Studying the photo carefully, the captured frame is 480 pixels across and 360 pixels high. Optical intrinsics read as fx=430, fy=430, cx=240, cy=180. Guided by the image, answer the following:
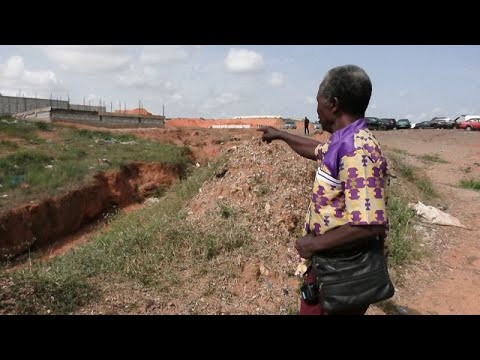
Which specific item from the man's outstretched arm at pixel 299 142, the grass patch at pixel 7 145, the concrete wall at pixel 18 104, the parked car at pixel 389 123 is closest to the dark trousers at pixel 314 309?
the man's outstretched arm at pixel 299 142

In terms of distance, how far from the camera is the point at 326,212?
5.93 feet

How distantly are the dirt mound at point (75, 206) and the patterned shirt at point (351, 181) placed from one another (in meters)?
7.27

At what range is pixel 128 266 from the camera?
4270 mm

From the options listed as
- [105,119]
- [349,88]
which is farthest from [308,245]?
[105,119]

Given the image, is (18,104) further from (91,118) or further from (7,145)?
(7,145)

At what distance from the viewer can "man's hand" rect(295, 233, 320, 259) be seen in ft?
6.02

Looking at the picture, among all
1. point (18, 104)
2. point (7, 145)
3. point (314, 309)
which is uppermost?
point (18, 104)

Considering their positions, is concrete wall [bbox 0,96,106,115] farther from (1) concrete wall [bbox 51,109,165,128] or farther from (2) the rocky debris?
(2) the rocky debris

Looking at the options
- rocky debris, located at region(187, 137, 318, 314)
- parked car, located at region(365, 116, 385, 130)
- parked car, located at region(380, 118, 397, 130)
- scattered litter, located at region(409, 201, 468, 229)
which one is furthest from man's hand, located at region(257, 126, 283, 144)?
parked car, located at region(380, 118, 397, 130)

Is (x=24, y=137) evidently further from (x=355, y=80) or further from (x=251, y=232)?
(x=355, y=80)

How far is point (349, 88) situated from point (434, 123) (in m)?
36.4
